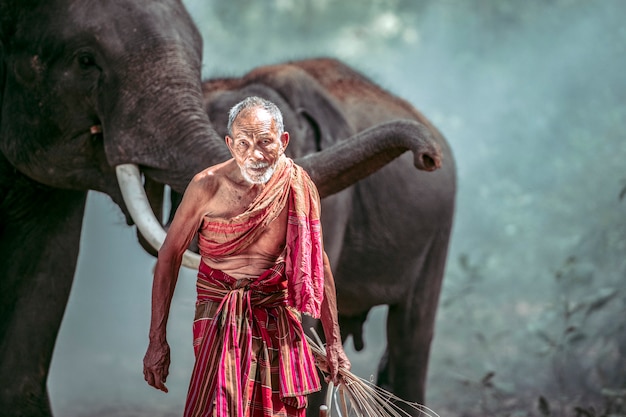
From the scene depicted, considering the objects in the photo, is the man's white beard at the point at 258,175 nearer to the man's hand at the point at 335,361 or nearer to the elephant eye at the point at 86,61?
the man's hand at the point at 335,361

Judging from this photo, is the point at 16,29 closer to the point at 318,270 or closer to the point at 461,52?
the point at 318,270

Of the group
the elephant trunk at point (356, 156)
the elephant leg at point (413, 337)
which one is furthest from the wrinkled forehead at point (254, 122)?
the elephant leg at point (413, 337)

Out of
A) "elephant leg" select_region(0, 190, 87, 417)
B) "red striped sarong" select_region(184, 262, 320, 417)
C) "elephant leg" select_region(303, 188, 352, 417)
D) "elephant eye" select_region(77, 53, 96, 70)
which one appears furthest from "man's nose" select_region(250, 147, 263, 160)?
"elephant leg" select_region(0, 190, 87, 417)

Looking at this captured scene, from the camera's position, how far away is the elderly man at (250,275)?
3105 mm

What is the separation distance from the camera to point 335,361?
3.27m

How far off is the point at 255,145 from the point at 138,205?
137 cm

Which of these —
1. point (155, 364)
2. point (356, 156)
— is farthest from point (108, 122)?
point (155, 364)

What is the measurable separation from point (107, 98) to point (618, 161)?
24.7 feet

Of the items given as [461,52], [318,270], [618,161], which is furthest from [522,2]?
[318,270]

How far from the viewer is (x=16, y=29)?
487 cm

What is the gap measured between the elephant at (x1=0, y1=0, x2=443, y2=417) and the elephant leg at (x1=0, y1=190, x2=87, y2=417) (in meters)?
0.01

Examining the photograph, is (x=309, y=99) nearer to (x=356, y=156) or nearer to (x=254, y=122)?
(x=356, y=156)

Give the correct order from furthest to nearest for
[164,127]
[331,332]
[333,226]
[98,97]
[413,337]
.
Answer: [413,337] → [333,226] → [98,97] → [164,127] → [331,332]

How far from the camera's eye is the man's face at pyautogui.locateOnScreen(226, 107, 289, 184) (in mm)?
3100
